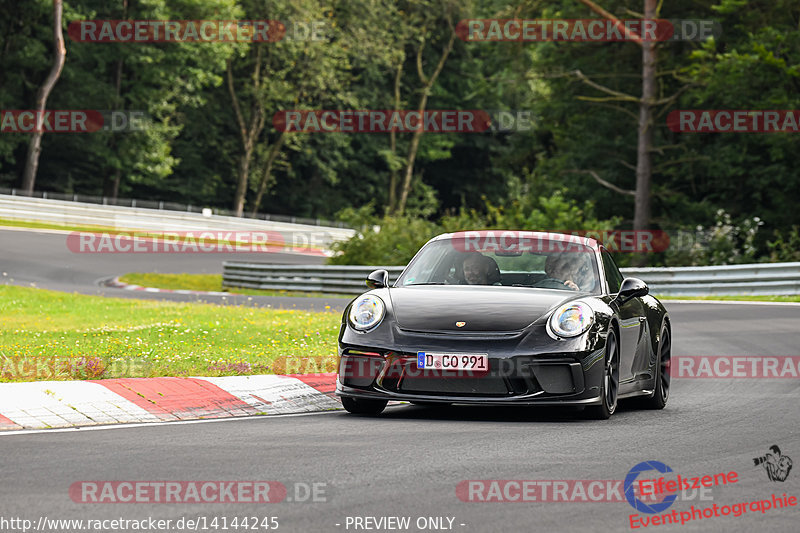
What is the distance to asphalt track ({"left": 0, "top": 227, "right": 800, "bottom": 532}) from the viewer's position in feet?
18.7

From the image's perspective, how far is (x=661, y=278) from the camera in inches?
1081

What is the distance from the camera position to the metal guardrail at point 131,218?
47344mm

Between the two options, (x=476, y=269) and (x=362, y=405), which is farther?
(x=476, y=269)

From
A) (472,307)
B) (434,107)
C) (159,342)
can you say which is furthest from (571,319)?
(434,107)

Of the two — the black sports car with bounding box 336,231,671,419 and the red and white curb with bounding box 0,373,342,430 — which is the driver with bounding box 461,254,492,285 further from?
the red and white curb with bounding box 0,373,342,430

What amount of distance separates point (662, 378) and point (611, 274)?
987 mm

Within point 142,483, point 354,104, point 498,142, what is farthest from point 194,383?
point 498,142

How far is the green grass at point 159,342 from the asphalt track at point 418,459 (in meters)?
2.05

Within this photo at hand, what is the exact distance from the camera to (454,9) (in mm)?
78500

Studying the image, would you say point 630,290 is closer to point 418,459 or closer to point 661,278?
point 418,459

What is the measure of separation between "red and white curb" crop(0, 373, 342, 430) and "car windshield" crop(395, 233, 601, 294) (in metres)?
1.23

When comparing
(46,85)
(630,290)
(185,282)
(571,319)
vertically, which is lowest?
(185,282)

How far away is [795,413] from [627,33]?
26.9 meters

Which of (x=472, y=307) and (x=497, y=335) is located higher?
(x=472, y=307)
